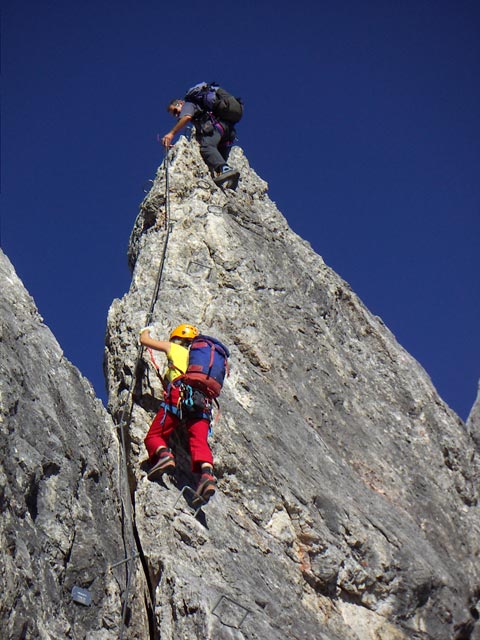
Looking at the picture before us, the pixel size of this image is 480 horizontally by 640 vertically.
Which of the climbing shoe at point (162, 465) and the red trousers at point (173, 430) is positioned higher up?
the red trousers at point (173, 430)

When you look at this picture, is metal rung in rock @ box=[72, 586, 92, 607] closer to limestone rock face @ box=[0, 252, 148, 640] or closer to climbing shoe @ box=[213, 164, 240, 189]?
limestone rock face @ box=[0, 252, 148, 640]

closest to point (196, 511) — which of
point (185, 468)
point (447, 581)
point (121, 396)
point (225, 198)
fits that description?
point (185, 468)

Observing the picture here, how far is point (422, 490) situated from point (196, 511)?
4.26m

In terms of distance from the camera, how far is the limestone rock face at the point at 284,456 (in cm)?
942

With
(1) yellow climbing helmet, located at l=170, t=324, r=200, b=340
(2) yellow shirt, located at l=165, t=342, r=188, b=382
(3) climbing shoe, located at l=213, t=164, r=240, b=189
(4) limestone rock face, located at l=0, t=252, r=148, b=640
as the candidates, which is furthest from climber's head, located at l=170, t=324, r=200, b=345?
(3) climbing shoe, located at l=213, t=164, r=240, b=189

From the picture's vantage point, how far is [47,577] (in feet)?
26.2

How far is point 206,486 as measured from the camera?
9.70m

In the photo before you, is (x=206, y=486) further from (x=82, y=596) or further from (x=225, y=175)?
(x=225, y=175)

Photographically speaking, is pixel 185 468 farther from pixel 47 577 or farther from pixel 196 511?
pixel 47 577

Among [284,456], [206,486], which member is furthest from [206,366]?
[284,456]

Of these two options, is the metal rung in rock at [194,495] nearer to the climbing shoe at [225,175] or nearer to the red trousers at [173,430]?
the red trousers at [173,430]

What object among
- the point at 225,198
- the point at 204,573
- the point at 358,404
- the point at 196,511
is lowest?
the point at 204,573

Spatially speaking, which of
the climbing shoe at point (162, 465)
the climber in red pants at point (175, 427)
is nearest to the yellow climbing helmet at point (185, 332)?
the climber in red pants at point (175, 427)

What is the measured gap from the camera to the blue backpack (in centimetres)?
1011
